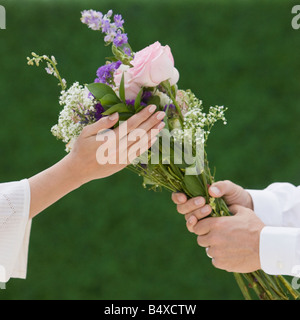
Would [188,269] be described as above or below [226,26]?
below

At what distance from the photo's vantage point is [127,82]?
1.15 meters

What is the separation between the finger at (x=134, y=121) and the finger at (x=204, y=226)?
1.22 feet

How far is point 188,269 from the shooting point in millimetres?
2668

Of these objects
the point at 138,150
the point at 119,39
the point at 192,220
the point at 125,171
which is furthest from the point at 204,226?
the point at 125,171

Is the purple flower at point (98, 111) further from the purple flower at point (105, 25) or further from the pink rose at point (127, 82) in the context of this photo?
the purple flower at point (105, 25)

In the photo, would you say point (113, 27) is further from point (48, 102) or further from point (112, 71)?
point (48, 102)

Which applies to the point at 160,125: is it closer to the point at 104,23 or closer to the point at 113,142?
the point at 113,142

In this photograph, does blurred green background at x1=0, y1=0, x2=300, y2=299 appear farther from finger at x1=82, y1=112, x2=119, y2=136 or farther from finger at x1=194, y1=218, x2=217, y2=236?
finger at x1=82, y1=112, x2=119, y2=136

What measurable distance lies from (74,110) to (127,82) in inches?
6.1

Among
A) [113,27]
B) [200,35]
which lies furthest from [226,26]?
[113,27]

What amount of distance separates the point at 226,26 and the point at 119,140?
1678 millimetres

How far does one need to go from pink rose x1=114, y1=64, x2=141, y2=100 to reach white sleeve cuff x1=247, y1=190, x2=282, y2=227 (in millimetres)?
590

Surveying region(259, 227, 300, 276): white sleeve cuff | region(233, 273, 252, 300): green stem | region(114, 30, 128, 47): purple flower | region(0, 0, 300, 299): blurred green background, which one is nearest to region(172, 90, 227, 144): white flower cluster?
region(114, 30, 128, 47): purple flower
